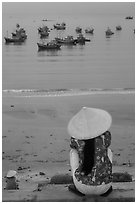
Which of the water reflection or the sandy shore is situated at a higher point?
the water reflection

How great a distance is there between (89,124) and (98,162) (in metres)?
0.41

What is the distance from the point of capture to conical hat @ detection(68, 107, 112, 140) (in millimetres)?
4871

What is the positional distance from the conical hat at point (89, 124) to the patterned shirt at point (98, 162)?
7cm

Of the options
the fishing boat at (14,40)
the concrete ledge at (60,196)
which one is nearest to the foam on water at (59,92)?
the concrete ledge at (60,196)

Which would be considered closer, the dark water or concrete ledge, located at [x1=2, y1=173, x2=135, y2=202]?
concrete ledge, located at [x1=2, y1=173, x2=135, y2=202]

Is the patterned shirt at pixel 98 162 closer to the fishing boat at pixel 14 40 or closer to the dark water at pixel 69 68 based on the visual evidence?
the dark water at pixel 69 68

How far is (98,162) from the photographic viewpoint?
4977mm

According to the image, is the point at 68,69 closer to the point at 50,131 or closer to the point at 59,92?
the point at 59,92

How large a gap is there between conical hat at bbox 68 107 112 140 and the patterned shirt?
0.07 m

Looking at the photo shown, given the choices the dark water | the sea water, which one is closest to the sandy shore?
the sea water

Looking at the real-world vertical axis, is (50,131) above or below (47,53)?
below

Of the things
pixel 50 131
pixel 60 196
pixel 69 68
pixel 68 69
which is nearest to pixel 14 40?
pixel 69 68

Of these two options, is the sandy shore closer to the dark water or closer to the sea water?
the sea water

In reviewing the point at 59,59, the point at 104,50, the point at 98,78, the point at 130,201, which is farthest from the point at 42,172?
the point at 104,50
